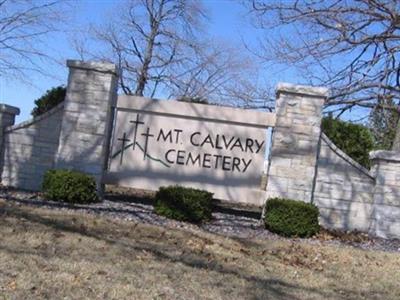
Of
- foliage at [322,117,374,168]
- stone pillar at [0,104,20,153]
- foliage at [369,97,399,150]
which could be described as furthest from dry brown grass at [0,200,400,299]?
foliage at [369,97,399,150]

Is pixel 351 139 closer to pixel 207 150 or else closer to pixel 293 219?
pixel 207 150

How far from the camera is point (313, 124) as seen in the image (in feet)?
34.3

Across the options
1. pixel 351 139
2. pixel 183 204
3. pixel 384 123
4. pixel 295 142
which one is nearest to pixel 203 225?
pixel 183 204

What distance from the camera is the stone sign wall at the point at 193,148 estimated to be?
10820 mm

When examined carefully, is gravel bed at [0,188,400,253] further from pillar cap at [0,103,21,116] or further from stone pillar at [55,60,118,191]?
pillar cap at [0,103,21,116]

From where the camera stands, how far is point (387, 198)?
1059 cm

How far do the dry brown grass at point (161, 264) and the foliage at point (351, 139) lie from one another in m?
5.54

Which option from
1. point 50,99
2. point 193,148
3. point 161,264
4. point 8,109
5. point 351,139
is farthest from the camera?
point 50,99

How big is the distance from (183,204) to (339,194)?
2.98m

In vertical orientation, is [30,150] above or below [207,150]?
below

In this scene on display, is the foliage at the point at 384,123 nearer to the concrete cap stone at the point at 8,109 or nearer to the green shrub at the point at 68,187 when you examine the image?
the green shrub at the point at 68,187

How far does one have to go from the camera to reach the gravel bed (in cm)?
941

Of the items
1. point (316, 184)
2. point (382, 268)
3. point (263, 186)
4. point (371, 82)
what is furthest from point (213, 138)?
point (371, 82)

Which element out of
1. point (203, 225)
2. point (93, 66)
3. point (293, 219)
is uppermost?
point (93, 66)
